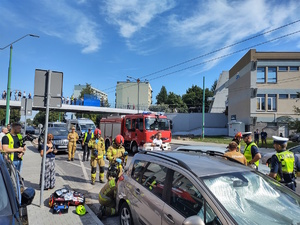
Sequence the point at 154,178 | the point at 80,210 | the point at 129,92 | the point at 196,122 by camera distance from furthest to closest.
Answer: the point at 129,92 → the point at 196,122 → the point at 80,210 → the point at 154,178

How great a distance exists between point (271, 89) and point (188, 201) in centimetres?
3070

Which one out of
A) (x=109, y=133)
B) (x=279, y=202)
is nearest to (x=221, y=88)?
(x=109, y=133)

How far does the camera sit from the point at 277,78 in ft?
96.1

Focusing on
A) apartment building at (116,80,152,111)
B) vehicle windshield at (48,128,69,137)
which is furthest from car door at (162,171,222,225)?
apartment building at (116,80,152,111)

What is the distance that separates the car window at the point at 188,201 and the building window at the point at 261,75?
30.5 metres

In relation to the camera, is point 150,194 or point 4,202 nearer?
point 4,202

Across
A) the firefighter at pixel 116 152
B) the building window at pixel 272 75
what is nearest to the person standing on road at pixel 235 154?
the firefighter at pixel 116 152

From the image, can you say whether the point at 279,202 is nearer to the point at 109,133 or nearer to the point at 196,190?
the point at 196,190

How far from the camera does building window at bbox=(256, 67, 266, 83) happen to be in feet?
97.3

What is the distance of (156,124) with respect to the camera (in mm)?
13836

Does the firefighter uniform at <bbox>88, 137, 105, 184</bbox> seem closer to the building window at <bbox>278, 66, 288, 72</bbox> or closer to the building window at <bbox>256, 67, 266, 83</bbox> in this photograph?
the building window at <bbox>256, 67, 266, 83</bbox>

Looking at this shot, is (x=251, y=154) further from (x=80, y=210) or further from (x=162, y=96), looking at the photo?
(x=162, y=96)

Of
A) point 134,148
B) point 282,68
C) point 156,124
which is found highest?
point 282,68

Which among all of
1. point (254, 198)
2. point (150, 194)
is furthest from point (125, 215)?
point (254, 198)
